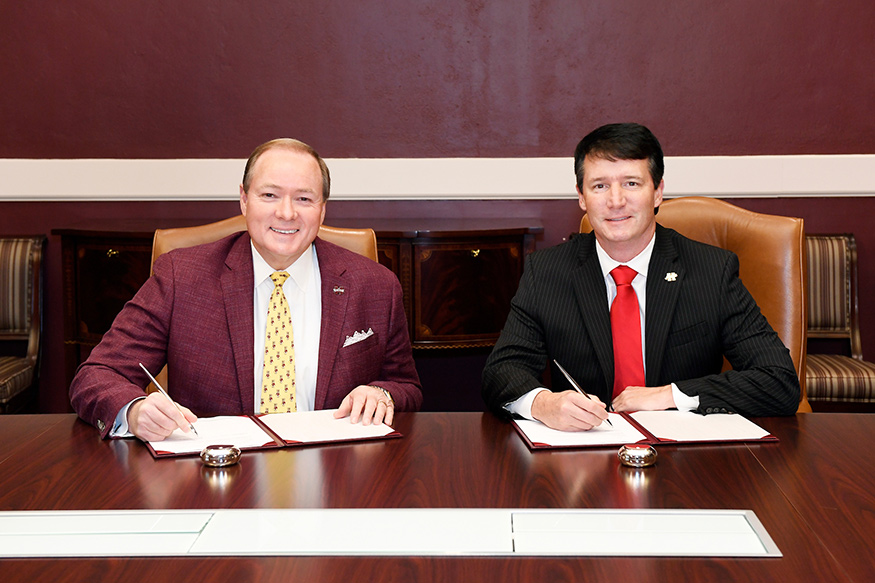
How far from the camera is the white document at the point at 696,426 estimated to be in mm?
1526

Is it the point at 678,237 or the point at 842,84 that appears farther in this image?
the point at 842,84

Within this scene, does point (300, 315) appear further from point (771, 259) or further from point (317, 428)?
point (771, 259)

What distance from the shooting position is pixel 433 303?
11.1 feet

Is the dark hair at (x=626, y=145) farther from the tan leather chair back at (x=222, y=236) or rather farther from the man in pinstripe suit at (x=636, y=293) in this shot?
the tan leather chair back at (x=222, y=236)

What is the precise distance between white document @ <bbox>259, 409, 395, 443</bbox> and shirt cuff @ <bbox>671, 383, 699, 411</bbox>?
2.12ft

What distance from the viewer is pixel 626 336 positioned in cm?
215

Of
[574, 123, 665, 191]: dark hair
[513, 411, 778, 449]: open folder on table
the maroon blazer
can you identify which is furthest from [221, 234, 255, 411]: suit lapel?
[574, 123, 665, 191]: dark hair

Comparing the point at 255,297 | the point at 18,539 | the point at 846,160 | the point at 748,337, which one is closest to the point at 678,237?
the point at 748,337

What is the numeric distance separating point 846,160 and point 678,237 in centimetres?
224

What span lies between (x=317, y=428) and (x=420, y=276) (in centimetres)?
183

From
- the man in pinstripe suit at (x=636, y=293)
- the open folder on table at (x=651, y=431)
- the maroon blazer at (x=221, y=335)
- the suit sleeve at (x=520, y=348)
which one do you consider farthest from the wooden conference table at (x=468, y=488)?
the man in pinstripe suit at (x=636, y=293)

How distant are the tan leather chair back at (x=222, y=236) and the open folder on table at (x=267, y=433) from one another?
0.81 meters

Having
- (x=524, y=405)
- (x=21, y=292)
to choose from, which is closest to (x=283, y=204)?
(x=524, y=405)

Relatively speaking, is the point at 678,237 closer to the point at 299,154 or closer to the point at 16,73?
the point at 299,154
